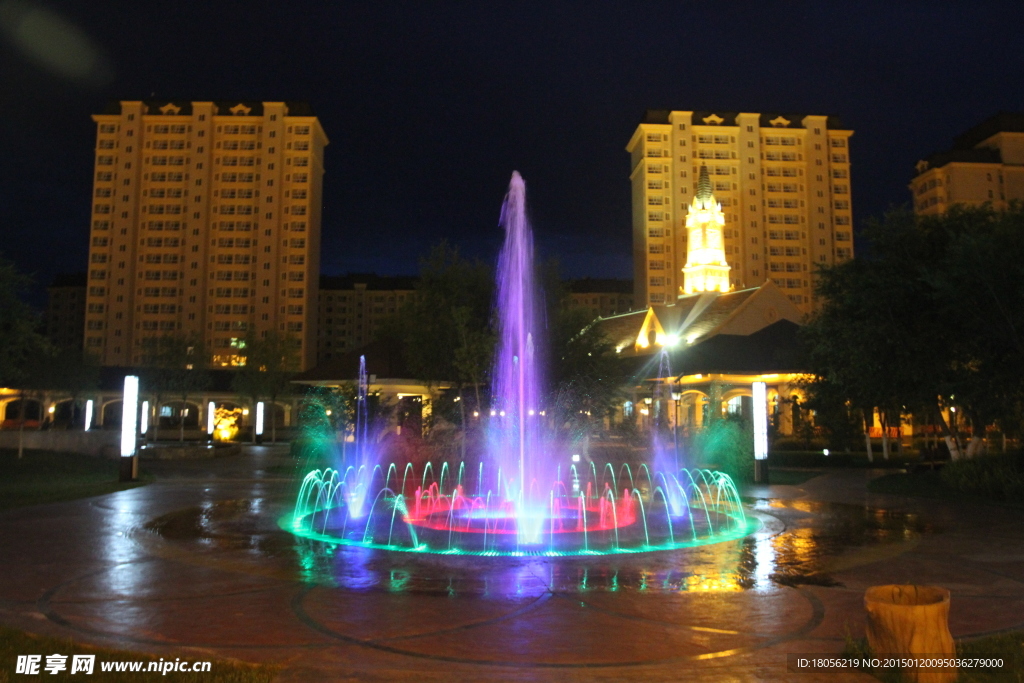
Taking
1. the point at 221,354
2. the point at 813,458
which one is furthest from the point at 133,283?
the point at 813,458

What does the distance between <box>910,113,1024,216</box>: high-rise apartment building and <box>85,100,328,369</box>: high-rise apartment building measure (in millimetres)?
85639

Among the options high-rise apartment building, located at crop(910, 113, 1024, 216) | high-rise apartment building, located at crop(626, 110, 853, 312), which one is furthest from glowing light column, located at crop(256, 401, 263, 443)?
high-rise apartment building, located at crop(910, 113, 1024, 216)

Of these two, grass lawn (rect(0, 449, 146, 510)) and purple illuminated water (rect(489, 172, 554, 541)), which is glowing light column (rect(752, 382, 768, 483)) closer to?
purple illuminated water (rect(489, 172, 554, 541))

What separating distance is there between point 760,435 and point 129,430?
19826 millimetres

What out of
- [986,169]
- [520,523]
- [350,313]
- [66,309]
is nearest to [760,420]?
[520,523]

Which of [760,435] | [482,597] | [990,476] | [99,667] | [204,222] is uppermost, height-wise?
[204,222]

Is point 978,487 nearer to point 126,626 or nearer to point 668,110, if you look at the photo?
point 126,626

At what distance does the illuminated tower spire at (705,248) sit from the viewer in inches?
3061

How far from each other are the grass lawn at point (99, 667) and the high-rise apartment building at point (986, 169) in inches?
4537

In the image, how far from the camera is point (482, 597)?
30.5ft

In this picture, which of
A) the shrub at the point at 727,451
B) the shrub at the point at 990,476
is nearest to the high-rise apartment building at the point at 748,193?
the shrub at the point at 727,451

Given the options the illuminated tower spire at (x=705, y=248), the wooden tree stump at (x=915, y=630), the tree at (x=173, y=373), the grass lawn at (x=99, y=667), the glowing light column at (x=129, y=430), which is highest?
the illuminated tower spire at (x=705, y=248)

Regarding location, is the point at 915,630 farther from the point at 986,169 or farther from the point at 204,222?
the point at 986,169

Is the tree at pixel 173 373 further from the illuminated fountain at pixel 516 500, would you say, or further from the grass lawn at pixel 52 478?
the illuminated fountain at pixel 516 500
